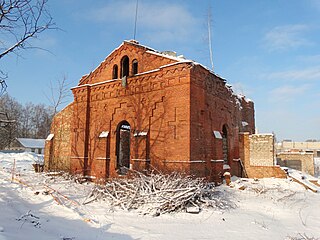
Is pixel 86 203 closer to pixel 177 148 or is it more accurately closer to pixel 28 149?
pixel 177 148

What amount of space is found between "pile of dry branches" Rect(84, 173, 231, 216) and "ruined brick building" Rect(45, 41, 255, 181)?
6.45 feet

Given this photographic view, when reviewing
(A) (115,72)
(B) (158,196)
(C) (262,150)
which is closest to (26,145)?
(A) (115,72)

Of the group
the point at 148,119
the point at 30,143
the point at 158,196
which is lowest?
the point at 158,196

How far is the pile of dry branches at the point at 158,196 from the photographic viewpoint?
905cm

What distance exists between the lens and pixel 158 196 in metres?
9.22

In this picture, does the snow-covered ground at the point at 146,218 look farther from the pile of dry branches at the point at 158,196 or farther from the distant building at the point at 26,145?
the distant building at the point at 26,145

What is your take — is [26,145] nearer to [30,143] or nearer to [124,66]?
[30,143]

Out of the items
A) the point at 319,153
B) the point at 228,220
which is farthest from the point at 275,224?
the point at 319,153

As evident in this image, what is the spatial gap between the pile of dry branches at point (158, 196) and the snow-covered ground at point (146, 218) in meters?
0.32

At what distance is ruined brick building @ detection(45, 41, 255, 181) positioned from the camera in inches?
486

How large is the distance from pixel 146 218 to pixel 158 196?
101 centimetres

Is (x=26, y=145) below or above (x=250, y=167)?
above

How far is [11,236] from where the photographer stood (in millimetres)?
5215

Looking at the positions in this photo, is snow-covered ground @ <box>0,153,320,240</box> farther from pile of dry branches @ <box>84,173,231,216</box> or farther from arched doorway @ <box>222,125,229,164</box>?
arched doorway @ <box>222,125,229,164</box>
